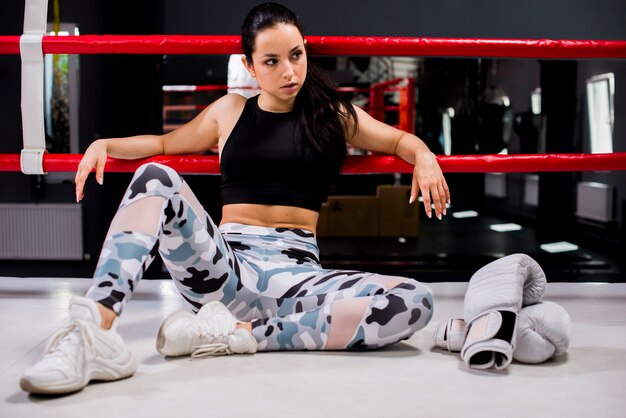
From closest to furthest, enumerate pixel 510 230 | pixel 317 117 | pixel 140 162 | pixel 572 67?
pixel 317 117, pixel 140 162, pixel 572 67, pixel 510 230

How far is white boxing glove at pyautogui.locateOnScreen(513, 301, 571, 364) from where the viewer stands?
1.26 meters

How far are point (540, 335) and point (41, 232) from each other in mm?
4794

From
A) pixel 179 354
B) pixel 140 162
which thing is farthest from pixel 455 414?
pixel 140 162

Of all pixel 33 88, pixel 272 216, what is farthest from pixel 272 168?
pixel 33 88

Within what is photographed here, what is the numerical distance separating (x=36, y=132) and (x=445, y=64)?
400 centimetres

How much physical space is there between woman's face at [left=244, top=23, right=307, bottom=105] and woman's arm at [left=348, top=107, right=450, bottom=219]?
202 millimetres

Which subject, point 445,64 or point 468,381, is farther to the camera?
point 445,64

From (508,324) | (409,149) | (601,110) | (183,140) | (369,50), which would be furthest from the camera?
(601,110)

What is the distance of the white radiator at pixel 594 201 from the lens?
5328 millimetres

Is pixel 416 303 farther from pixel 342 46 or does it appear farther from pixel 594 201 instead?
pixel 594 201

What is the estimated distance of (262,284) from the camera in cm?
144

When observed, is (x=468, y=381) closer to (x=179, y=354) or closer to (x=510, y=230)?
(x=179, y=354)

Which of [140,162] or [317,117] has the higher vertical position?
[317,117]

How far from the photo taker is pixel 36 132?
1814 millimetres
